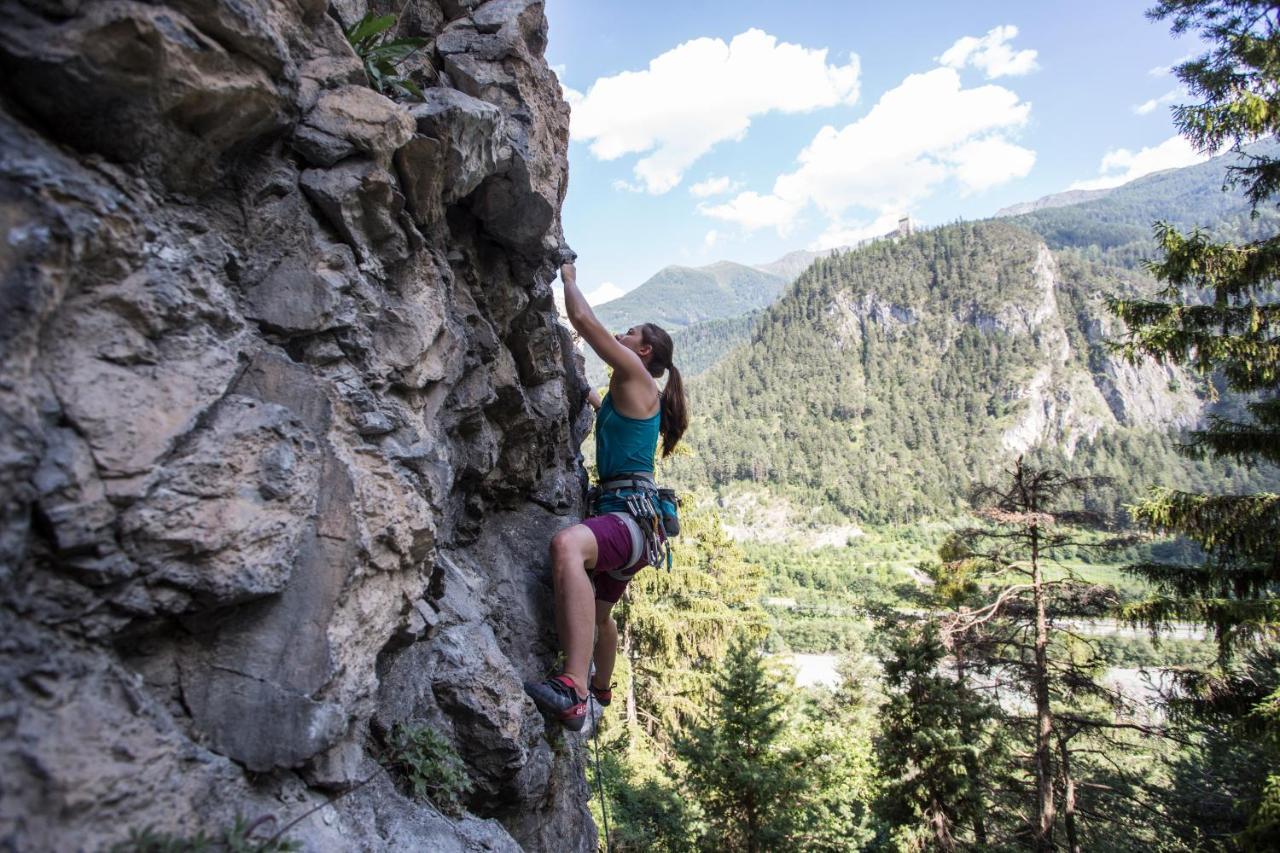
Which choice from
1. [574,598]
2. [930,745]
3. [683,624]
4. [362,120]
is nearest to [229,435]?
[362,120]

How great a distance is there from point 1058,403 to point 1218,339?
19467 cm

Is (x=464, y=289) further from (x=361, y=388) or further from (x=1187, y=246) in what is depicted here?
(x=1187, y=246)

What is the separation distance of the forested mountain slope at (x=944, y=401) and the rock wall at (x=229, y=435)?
14624 centimetres

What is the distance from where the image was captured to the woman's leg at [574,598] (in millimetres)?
4141

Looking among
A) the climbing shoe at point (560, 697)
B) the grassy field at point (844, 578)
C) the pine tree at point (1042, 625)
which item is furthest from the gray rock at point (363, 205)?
the grassy field at point (844, 578)

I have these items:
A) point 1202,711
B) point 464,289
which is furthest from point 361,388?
point 1202,711

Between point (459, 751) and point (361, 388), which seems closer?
point (361, 388)

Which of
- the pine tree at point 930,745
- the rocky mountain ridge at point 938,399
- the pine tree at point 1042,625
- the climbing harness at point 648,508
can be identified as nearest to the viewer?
the climbing harness at point 648,508

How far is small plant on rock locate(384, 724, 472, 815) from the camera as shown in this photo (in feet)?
10.4

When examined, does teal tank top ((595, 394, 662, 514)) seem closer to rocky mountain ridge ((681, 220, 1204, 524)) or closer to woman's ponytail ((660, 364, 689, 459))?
woman's ponytail ((660, 364, 689, 459))

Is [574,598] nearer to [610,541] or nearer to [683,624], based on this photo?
[610,541]

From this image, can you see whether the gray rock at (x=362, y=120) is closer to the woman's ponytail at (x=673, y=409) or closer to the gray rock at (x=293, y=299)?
the gray rock at (x=293, y=299)

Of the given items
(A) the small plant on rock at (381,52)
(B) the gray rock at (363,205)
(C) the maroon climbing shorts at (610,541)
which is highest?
(A) the small plant on rock at (381,52)

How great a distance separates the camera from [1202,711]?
23.5 ft
